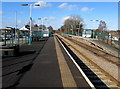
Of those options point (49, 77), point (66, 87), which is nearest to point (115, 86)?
point (66, 87)

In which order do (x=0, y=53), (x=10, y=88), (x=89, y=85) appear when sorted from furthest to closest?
(x=0, y=53) < (x=89, y=85) < (x=10, y=88)

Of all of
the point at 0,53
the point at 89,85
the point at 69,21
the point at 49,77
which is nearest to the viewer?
the point at 89,85

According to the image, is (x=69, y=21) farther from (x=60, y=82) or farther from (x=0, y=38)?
(x=60, y=82)

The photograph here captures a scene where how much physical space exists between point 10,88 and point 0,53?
27.5 ft

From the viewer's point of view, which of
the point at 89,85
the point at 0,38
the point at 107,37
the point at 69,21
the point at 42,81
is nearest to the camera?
the point at 89,85

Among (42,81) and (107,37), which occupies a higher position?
(107,37)

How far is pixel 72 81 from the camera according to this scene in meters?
6.76

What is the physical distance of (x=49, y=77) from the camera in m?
7.25

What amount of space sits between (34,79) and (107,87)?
292 centimetres

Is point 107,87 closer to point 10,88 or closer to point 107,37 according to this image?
point 10,88

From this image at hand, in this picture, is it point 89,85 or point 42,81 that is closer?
point 89,85

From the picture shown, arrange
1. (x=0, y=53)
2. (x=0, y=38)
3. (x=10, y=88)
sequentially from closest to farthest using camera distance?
(x=10, y=88), (x=0, y=53), (x=0, y=38)

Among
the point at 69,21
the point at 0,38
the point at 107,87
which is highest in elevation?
the point at 69,21

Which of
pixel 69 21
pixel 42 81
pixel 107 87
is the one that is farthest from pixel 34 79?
pixel 69 21
